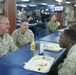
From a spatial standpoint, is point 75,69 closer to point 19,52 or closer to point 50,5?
point 19,52

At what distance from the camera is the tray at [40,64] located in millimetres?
1794

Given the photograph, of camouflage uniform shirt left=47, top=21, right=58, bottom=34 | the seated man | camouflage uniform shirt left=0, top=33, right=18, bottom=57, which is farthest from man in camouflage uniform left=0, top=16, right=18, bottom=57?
camouflage uniform shirt left=47, top=21, right=58, bottom=34

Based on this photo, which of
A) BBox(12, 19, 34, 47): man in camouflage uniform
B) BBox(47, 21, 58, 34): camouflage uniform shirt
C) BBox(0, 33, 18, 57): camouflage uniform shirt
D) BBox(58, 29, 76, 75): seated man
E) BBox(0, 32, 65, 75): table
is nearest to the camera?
BBox(58, 29, 76, 75): seated man

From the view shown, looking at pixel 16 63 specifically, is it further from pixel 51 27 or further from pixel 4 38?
pixel 51 27

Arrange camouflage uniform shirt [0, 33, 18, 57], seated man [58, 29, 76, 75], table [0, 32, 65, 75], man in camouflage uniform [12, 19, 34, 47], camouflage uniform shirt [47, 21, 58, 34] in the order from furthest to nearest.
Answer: camouflage uniform shirt [47, 21, 58, 34] < man in camouflage uniform [12, 19, 34, 47] < camouflage uniform shirt [0, 33, 18, 57] < table [0, 32, 65, 75] < seated man [58, 29, 76, 75]

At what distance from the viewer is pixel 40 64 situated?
6.38ft

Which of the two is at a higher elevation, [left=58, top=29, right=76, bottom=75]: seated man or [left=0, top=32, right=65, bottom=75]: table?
[left=58, top=29, right=76, bottom=75]: seated man

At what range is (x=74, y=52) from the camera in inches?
64.5

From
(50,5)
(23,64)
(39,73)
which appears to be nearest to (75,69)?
(39,73)

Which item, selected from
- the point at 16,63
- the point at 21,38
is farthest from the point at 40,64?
the point at 21,38

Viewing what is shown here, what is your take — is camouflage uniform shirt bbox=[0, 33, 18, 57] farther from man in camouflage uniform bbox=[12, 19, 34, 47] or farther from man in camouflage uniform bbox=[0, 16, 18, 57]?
man in camouflage uniform bbox=[12, 19, 34, 47]

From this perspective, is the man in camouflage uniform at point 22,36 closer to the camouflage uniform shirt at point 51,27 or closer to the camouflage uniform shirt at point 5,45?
the camouflage uniform shirt at point 5,45

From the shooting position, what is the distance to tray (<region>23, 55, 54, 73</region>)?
1.79 meters

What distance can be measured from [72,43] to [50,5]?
15.2 m
